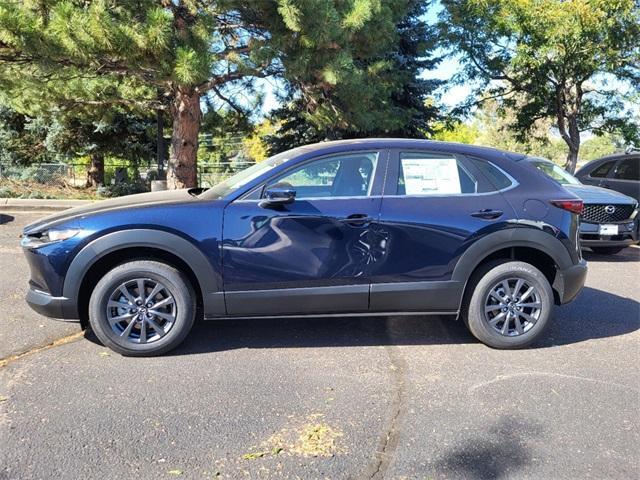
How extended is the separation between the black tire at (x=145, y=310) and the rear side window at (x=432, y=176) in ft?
6.12

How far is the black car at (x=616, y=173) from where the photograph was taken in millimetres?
9718

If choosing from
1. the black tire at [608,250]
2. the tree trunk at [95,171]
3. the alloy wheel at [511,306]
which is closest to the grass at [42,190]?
the tree trunk at [95,171]

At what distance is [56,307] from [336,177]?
7.66 ft

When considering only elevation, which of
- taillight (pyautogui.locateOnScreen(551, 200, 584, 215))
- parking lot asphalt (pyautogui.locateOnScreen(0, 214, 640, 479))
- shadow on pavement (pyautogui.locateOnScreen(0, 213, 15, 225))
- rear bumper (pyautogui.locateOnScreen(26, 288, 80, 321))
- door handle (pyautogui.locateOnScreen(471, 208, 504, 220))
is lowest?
parking lot asphalt (pyautogui.locateOnScreen(0, 214, 640, 479))

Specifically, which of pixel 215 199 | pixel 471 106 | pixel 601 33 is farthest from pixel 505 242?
pixel 471 106

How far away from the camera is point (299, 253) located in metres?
4.00

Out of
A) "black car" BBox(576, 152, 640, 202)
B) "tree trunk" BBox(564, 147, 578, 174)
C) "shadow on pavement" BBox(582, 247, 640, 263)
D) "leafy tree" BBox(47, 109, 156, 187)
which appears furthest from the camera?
"leafy tree" BBox(47, 109, 156, 187)

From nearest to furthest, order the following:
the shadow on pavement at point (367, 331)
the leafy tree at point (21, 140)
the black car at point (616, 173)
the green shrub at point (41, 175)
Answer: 1. the shadow on pavement at point (367, 331)
2. the black car at point (616, 173)
3. the green shrub at point (41, 175)
4. the leafy tree at point (21, 140)

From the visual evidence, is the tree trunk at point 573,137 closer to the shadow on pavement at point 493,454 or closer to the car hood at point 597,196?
the car hood at point 597,196

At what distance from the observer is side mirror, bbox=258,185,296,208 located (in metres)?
3.93

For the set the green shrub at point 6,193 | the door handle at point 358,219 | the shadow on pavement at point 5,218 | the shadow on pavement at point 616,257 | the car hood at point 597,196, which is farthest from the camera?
the green shrub at point 6,193

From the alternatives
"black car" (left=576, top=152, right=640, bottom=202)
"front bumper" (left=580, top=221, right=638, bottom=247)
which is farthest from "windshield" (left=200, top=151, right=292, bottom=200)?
"black car" (left=576, top=152, right=640, bottom=202)

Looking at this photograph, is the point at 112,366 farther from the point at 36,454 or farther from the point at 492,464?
the point at 492,464

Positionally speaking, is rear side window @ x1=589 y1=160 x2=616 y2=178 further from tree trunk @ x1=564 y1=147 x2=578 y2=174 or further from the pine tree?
tree trunk @ x1=564 y1=147 x2=578 y2=174
